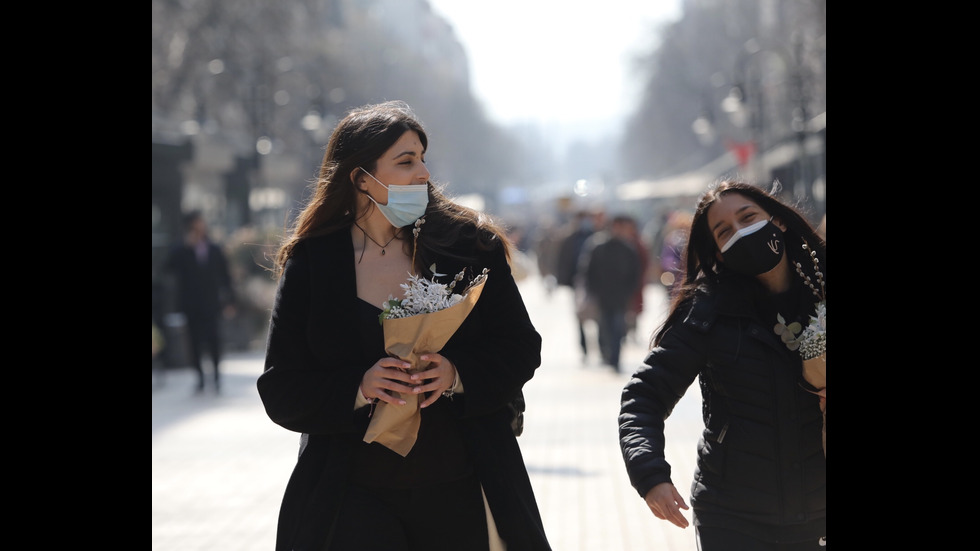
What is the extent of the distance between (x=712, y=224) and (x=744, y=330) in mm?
404

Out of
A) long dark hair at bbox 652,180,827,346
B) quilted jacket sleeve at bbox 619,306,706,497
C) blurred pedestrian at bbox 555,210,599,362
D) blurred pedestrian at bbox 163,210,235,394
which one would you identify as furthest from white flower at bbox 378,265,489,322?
blurred pedestrian at bbox 555,210,599,362

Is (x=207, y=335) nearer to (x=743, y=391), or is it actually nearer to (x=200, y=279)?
(x=200, y=279)

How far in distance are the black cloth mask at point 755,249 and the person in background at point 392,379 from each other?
2.05 feet

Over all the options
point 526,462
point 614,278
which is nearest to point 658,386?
point 526,462

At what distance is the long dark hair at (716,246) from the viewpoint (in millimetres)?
3951

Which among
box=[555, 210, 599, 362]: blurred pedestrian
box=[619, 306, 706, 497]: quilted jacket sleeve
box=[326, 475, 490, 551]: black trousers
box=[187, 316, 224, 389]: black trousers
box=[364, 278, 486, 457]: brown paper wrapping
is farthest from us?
box=[555, 210, 599, 362]: blurred pedestrian

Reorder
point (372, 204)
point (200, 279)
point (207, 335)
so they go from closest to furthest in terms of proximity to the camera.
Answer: point (372, 204)
point (200, 279)
point (207, 335)

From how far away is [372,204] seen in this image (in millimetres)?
3867

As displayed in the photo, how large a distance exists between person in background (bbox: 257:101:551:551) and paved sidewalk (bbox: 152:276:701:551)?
112cm

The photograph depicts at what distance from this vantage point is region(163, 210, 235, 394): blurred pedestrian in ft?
44.8

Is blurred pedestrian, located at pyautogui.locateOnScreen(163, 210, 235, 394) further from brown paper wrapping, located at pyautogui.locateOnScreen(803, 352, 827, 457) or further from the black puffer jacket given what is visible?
brown paper wrapping, located at pyautogui.locateOnScreen(803, 352, 827, 457)

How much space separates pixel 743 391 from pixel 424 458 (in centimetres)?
89

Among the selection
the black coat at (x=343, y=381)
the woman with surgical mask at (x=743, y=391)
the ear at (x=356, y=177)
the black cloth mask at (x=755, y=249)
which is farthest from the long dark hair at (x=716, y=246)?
the ear at (x=356, y=177)
